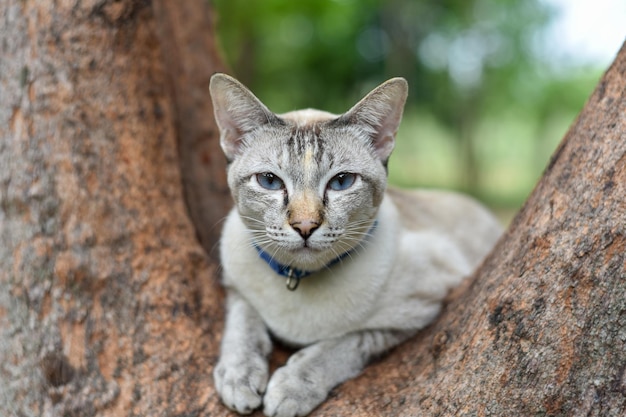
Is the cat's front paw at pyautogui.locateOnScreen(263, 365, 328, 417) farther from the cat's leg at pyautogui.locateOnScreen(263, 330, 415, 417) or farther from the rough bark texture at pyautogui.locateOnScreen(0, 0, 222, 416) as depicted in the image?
the rough bark texture at pyautogui.locateOnScreen(0, 0, 222, 416)

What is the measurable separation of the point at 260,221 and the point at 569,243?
1.19 metres

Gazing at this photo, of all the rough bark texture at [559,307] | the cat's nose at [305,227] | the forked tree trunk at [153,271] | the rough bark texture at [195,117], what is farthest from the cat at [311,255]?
the rough bark texture at [195,117]

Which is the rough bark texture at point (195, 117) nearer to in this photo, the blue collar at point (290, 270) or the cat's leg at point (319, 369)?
the blue collar at point (290, 270)

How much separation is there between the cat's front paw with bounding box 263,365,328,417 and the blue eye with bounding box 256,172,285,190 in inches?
30.8

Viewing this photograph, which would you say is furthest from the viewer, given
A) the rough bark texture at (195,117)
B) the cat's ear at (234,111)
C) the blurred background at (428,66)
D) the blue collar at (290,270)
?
the blurred background at (428,66)

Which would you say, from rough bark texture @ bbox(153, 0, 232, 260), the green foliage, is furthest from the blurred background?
rough bark texture @ bbox(153, 0, 232, 260)

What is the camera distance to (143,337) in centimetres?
258

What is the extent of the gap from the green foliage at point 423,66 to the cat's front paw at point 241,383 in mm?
8999

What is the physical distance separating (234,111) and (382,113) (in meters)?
0.66

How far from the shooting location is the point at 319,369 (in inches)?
97.5

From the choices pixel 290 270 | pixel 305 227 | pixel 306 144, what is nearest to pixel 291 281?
pixel 290 270

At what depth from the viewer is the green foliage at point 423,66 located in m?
12.4

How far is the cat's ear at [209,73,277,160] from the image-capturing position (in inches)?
96.3

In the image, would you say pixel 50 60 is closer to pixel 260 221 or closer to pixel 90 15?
pixel 90 15
